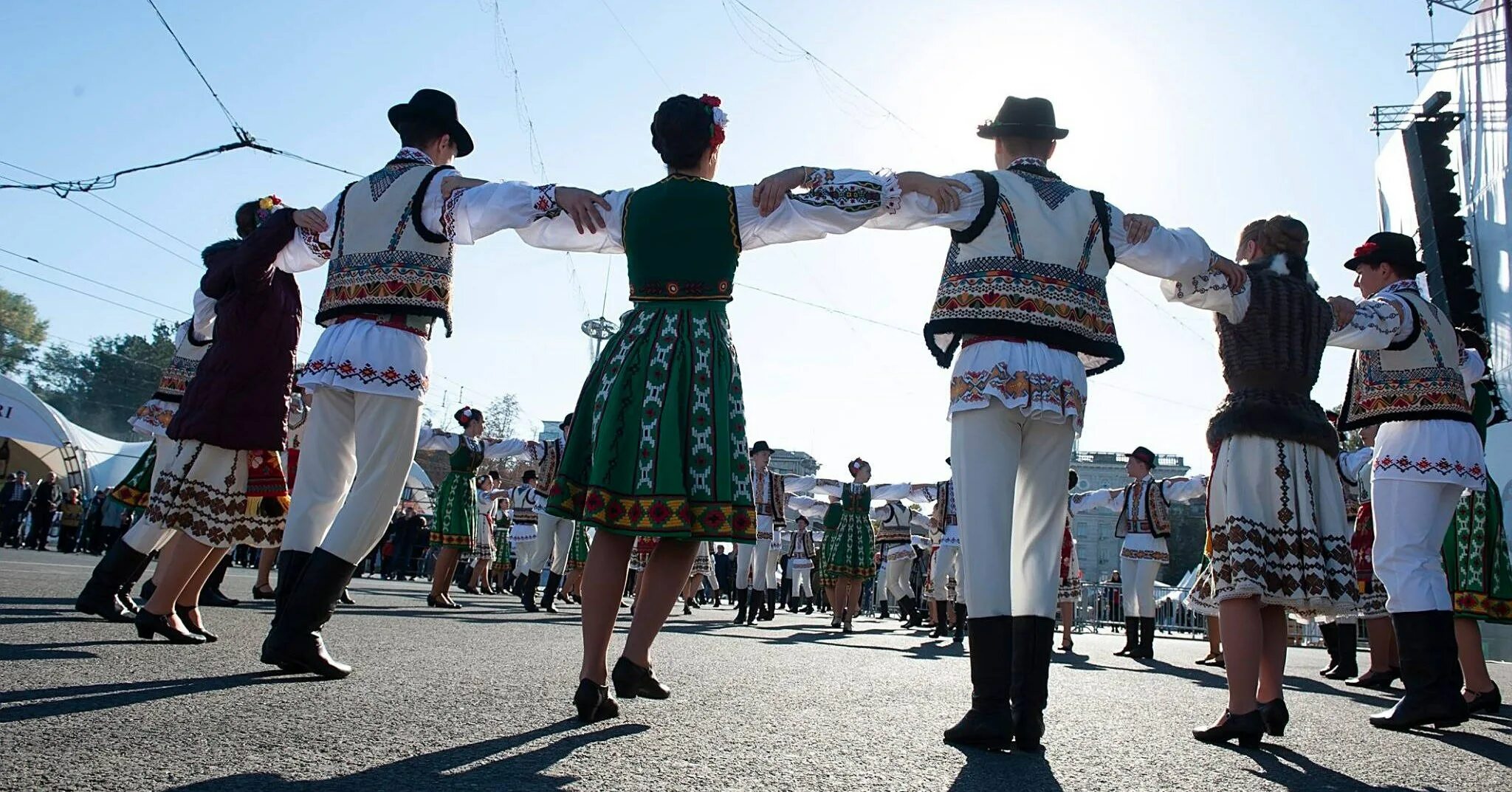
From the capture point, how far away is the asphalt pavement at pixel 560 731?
7.09 feet

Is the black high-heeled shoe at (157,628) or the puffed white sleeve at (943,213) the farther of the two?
the black high-heeled shoe at (157,628)

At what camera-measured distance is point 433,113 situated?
14.1 feet

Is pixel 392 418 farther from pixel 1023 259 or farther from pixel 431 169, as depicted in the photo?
pixel 1023 259

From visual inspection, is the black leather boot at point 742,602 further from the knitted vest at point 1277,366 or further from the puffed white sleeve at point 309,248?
the knitted vest at point 1277,366

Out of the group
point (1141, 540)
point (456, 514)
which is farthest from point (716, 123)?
point (1141, 540)

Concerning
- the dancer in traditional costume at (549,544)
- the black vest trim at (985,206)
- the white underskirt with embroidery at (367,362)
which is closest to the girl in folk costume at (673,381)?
the black vest trim at (985,206)

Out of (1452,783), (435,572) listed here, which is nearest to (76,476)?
(435,572)

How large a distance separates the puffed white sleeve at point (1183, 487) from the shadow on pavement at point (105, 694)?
11.1 m

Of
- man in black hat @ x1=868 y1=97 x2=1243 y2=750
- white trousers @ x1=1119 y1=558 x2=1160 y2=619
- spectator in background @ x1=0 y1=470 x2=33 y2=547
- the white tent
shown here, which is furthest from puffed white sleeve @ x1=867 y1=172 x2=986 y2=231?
the white tent

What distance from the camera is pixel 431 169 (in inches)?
159

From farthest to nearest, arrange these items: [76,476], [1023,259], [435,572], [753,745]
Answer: [76,476]
[435,572]
[1023,259]
[753,745]

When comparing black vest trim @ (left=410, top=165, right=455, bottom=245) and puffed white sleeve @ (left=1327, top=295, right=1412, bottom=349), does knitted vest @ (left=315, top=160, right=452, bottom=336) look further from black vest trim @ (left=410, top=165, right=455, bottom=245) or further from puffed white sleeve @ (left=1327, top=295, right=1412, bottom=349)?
puffed white sleeve @ (left=1327, top=295, right=1412, bottom=349)

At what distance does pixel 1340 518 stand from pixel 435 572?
355 inches

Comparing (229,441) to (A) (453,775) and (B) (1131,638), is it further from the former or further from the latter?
(B) (1131,638)
